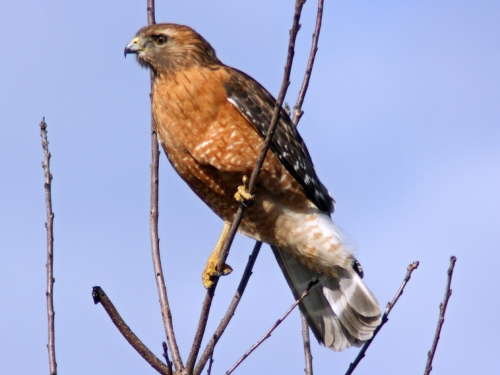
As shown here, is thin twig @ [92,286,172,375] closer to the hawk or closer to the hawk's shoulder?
the hawk

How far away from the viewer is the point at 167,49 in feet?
18.6

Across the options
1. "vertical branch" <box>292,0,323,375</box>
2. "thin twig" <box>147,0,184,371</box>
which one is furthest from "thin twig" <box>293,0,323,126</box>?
"thin twig" <box>147,0,184,371</box>

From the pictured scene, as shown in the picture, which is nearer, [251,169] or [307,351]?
[307,351]

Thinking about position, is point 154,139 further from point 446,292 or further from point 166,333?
point 446,292

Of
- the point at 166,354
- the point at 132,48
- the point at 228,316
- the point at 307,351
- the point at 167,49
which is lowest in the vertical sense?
the point at 166,354

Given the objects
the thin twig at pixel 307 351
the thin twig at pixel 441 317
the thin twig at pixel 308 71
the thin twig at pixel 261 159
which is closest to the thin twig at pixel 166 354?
the thin twig at pixel 261 159

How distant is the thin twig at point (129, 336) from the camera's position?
372 cm

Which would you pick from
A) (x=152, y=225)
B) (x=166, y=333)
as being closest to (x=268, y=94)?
(x=152, y=225)

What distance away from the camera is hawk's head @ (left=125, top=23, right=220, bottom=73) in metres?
5.57

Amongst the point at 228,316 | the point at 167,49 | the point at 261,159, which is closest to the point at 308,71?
the point at 261,159

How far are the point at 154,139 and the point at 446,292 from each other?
1.98 metres

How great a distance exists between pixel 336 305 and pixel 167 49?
2.42 m

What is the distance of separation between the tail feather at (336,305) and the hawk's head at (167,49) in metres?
1.69

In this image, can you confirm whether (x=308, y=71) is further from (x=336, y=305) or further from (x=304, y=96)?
(x=336, y=305)
